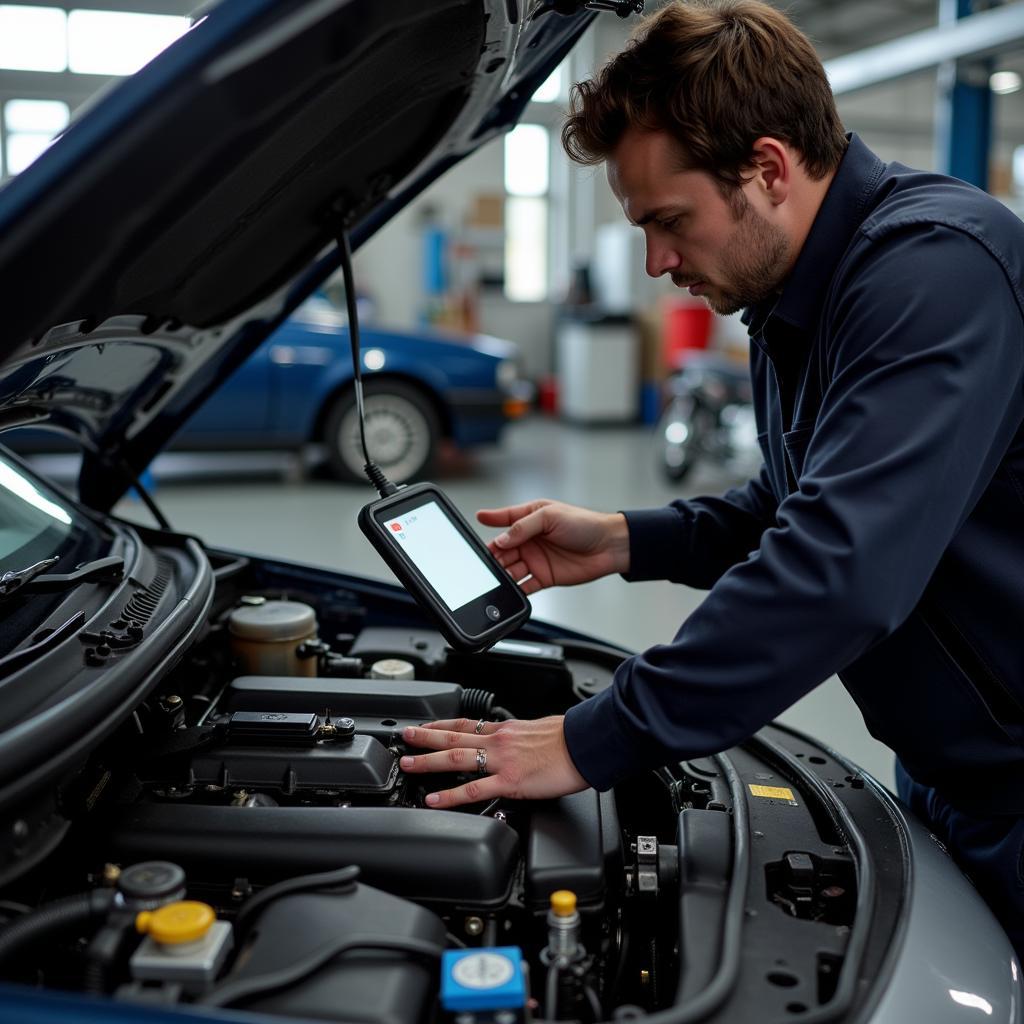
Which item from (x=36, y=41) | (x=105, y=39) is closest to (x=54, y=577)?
(x=105, y=39)

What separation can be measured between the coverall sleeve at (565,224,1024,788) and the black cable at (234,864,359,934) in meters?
0.28

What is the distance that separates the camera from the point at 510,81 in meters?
1.59

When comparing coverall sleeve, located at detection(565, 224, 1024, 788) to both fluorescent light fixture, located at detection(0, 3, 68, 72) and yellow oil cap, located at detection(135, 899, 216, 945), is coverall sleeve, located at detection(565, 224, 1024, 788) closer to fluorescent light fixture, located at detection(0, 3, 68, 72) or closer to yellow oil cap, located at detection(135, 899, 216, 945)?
yellow oil cap, located at detection(135, 899, 216, 945)

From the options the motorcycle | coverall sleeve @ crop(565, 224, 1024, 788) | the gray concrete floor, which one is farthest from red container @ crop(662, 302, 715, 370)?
coverall sleeve @ crop(565, 224, 1024, 788)

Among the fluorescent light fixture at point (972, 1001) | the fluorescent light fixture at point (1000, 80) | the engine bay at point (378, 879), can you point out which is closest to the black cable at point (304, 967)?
the engine bay at point (378, 879)

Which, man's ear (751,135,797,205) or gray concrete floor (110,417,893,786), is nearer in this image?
man's ear (751,135,797,205)

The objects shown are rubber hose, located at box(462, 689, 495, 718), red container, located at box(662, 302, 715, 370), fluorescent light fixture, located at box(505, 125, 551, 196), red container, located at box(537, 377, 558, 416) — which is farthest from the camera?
fluorescent light fixture, located at box(505, 125, 551, 196)

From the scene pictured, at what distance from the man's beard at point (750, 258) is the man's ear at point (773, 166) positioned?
0.03 metres

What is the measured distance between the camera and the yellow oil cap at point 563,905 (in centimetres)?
103

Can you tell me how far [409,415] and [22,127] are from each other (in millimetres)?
6099

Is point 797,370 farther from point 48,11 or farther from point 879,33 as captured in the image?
point 879,33

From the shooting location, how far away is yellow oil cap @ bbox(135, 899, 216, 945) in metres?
0.93

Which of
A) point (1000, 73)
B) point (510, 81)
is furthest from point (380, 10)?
point (1000, 73)

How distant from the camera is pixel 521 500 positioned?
6109mm
